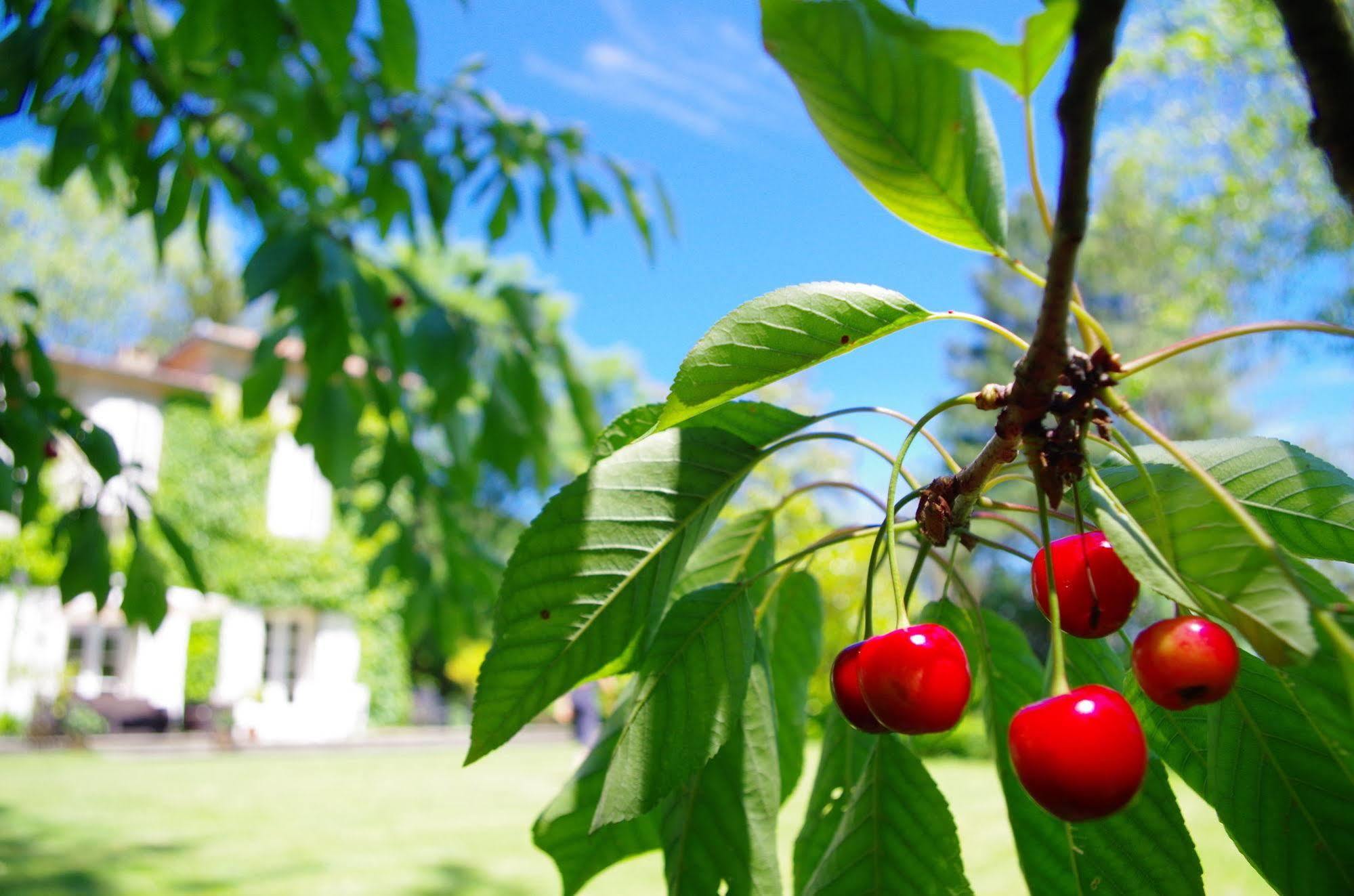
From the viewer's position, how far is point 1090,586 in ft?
2.17

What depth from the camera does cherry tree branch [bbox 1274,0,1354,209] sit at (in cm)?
A: 48

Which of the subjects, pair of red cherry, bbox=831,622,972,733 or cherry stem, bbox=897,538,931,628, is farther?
cherry stem, bbox=897,538,931,628

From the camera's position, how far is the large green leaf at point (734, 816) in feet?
2.87

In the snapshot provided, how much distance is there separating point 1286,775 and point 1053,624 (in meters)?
0.21

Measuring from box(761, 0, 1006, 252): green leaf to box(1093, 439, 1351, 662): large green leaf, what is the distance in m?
0.20

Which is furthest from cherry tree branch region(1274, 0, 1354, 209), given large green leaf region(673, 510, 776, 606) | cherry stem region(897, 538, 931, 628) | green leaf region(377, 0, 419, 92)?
green leaf region(377, 0, 419, 92)

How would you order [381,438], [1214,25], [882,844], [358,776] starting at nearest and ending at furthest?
[882,844]
[381,438]
[358,776]
[1214,25]

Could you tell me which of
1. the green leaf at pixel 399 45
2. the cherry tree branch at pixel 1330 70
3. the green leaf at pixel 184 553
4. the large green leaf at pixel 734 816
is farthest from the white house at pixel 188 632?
the cherry tree branch at pixel 1330 70

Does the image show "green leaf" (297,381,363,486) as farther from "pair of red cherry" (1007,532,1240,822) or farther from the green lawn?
the green lawn

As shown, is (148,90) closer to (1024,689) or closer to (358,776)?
(1024,689)

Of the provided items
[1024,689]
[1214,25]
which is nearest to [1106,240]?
[1214,25]

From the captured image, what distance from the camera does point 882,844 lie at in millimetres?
817

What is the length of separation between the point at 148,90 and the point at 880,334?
290 centimetres

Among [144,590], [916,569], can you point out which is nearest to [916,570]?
[916,569]
